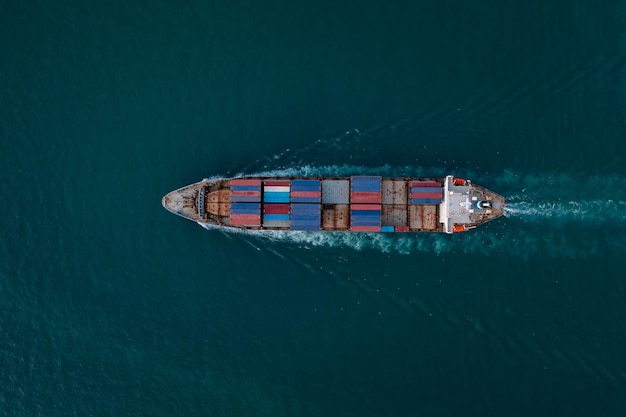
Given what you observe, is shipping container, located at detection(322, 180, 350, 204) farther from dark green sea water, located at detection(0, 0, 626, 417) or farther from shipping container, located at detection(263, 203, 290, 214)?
shipping container, located at detection(263, 203, 290, 214)

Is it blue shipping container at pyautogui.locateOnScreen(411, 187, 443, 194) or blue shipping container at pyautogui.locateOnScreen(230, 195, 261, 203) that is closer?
blue shipping container at pyautogui.locateOnScreen(411, 187, 443, 194)

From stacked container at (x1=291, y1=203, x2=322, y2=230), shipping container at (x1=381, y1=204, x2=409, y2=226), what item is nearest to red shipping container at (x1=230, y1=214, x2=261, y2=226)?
stacked container at (x1=291, y1=203, x2=322, y2=230)

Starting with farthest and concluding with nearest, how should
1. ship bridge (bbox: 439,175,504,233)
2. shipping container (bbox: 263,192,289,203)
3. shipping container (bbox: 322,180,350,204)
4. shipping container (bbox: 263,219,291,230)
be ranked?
1. shipping container (bbox: 263,219,291,230)
2. shipping container (bbox: 322,180,350,204)
3. shipping container (bbox: 263,192,289,203)
4. ship bridge (bbox: 439,175,504,233)

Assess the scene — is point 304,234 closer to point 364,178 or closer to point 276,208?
point 276,208

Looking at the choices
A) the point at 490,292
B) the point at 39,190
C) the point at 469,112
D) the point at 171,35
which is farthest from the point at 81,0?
the point at 490,292

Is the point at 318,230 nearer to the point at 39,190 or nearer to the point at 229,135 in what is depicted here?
the point at 229,135

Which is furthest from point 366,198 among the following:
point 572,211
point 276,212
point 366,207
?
point 572,211

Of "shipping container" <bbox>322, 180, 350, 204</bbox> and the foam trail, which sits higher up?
"shipping container" <bbox>322, 180, 350, 204</bbox>

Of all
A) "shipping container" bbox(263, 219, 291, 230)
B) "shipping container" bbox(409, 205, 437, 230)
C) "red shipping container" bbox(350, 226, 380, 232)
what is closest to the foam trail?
"shipping container" bbox(409, 205, 437, 230)

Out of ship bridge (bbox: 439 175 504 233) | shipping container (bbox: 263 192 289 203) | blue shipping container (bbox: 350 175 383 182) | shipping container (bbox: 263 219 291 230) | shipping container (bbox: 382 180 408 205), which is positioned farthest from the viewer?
shipping container (bbox: 263 219 291 230)

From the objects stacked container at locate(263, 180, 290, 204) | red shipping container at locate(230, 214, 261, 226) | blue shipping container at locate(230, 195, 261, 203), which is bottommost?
red shipping container at locate(230, 214, 261, 226)
